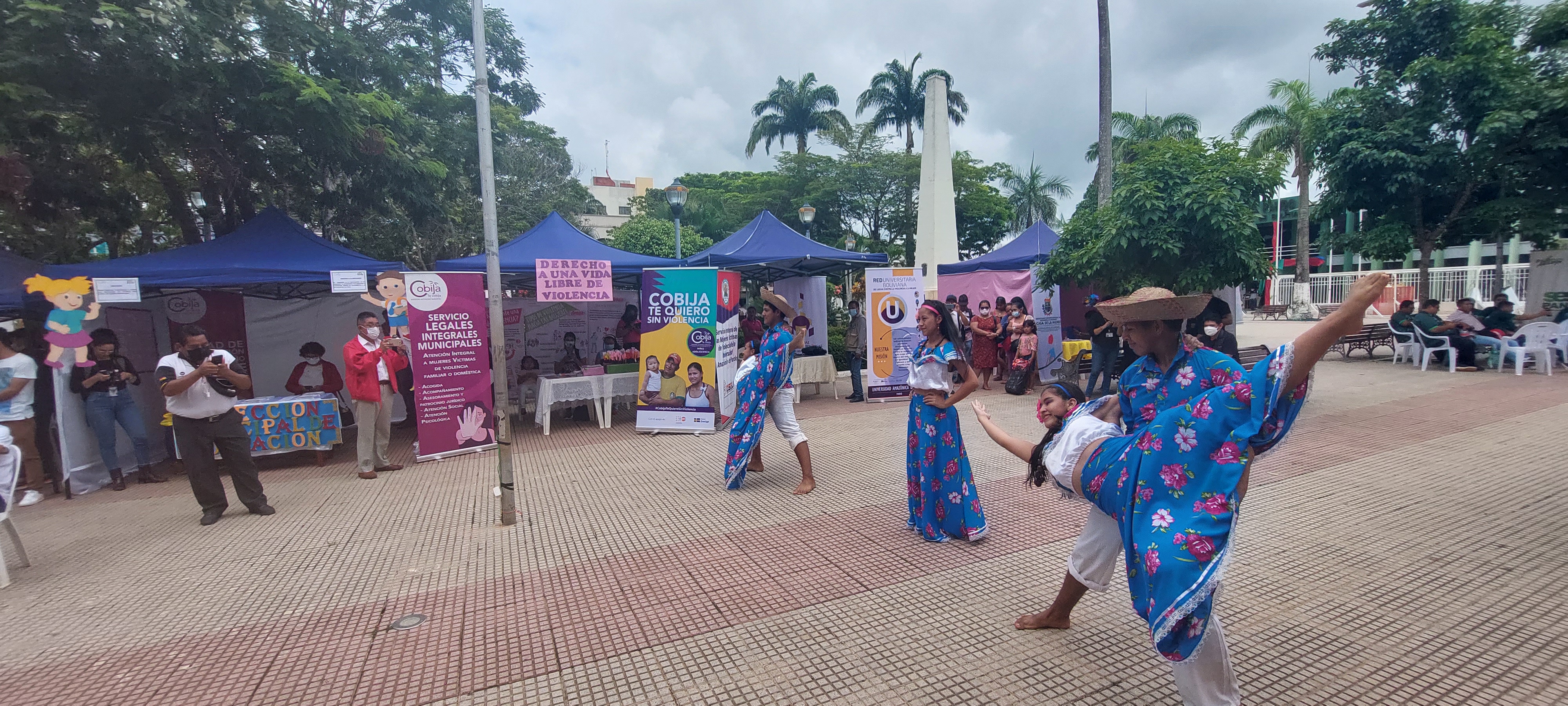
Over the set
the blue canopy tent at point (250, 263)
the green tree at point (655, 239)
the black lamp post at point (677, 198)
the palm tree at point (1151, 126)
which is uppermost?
the palm tree at point (1151, 126)

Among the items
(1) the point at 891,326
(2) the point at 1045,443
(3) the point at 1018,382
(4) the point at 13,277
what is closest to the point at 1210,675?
(2) the point at 1045,443

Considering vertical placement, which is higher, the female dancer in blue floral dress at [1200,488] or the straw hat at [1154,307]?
the straw hat at [1154,307]

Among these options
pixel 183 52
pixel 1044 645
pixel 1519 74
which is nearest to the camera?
pixel 1044 645

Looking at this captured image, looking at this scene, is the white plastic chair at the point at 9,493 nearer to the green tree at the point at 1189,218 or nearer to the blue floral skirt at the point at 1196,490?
the blue floral skirt at the point at 1196,490

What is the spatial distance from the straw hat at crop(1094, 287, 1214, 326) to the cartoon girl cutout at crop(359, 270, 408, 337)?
701 cm

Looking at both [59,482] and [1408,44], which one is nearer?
[59,482]

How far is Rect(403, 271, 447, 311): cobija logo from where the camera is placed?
7.38m

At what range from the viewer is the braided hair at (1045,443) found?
280cm

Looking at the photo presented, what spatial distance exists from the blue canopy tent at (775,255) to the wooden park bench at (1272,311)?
2404cm

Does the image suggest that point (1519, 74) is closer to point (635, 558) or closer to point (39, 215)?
point (635, 558)

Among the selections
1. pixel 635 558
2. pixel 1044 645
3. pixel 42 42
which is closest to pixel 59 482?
pixel 42 42

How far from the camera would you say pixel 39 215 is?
9.45m

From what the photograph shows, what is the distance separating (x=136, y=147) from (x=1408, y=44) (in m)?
20.2

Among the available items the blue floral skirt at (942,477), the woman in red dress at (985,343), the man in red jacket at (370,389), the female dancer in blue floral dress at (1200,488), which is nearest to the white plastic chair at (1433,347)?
the woman in red dress at (985,343)
